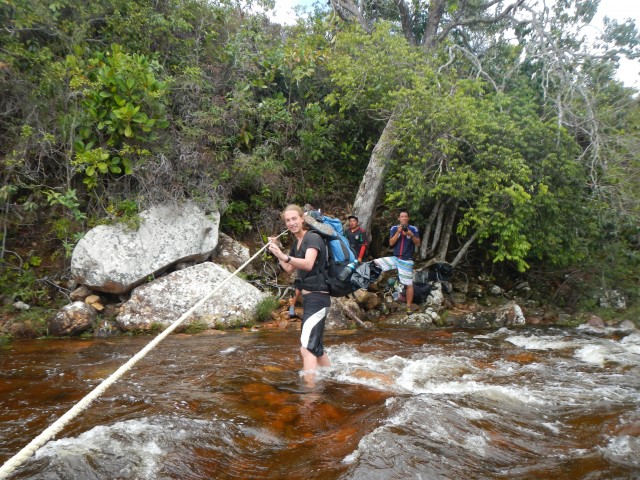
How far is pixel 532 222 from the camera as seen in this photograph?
9.08m

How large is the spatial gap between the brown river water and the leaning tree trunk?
4.37 meters

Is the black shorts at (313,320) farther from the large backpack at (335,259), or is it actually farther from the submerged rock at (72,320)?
the submerged rock at (72,320)

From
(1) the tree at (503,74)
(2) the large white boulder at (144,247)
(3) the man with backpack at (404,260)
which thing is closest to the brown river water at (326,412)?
(2) the large white boulder at (144,247)

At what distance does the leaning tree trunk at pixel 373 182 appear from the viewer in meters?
10.2

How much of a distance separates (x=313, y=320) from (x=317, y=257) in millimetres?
705

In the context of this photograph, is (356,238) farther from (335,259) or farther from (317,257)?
(317,257)

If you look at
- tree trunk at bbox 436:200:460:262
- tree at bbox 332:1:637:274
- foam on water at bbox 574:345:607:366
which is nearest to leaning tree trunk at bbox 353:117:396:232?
tree at bbox 332:1:637:274

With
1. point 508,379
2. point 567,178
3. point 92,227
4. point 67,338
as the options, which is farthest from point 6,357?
point 567,178

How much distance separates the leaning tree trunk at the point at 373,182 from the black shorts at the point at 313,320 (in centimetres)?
571

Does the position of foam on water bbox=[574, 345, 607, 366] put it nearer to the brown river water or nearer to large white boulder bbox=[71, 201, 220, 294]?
the brown river water

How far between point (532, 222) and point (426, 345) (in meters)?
4.07

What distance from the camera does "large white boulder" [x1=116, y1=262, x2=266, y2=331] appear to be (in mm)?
7527

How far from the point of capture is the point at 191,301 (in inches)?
308

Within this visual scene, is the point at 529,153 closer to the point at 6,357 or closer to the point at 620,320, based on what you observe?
the point at 620,320
